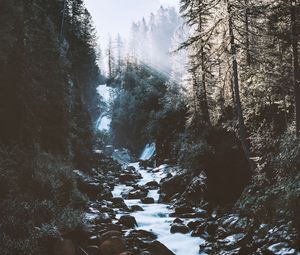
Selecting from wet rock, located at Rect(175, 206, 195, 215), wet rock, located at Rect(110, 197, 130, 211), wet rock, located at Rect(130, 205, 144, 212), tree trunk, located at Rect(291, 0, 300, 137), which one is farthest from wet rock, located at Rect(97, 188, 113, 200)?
tree trunk, located at Rect(291, 0, 300, 137)

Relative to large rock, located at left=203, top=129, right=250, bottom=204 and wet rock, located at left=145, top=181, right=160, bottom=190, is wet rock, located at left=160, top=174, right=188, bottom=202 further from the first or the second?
large rock, located at left=203, top=129, right=250, bottom=204

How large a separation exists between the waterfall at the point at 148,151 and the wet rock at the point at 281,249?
38.5 meters

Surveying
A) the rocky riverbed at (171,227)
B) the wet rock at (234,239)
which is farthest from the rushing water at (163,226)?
the wet rock at (234,239)

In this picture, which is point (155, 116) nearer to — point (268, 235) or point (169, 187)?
point (169, 187)

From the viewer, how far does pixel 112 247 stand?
14.0 meters

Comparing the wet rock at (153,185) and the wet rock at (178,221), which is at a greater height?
the wet rock at (153,185)

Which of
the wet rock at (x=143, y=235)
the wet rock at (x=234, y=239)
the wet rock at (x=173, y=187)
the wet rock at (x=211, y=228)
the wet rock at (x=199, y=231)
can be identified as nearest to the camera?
the wet rock at (x=234, y=239)

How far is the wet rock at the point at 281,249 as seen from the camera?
11.4m

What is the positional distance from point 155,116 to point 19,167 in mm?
35149

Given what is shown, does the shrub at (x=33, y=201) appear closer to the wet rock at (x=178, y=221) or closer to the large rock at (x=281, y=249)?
the wet rock at (x=178, y=221)

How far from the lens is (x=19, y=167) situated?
17625 millimetres

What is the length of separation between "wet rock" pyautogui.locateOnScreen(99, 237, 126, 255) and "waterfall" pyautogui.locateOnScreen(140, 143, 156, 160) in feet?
119

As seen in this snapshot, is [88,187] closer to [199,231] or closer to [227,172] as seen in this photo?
[227,172]

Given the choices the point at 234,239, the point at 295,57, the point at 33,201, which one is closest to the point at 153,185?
the point at 33,201
